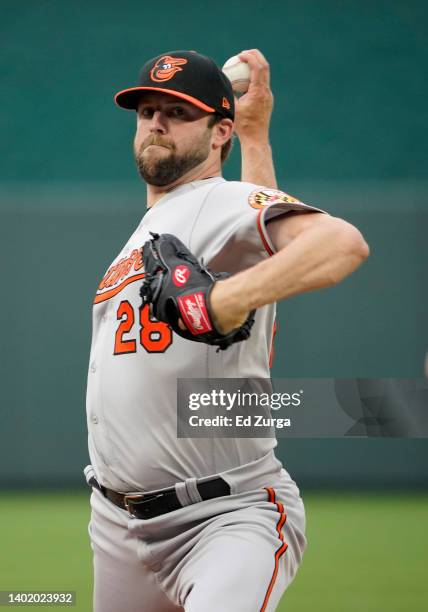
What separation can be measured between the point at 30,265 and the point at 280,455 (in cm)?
240

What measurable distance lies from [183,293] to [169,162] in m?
0.62

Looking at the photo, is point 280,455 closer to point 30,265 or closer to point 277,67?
point 30,265

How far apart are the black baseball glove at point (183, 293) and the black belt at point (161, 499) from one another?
14.7 inches

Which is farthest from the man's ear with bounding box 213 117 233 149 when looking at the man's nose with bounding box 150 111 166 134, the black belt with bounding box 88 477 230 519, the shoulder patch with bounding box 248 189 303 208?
the black belt with bounding box 88 477 230 519

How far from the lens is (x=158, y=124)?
2.24 m

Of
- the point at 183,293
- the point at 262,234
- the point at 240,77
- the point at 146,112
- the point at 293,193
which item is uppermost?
the point at 293,193

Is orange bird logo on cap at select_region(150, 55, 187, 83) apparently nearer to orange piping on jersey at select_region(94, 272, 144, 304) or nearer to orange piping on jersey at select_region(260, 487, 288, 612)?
orange piping on jersey at select_region(94, 272, 144, 304)

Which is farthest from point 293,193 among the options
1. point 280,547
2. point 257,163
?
point 280,547

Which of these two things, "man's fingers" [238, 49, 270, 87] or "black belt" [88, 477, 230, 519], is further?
"man's fingers" [238, 49, 270, 87]

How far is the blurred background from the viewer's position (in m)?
5.46

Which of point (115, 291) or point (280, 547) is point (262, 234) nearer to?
point (115, 291)

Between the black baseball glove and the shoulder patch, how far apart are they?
8.3 inches

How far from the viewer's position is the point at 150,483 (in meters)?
2.04

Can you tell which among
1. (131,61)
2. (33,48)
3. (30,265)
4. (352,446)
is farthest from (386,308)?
(33,48)
